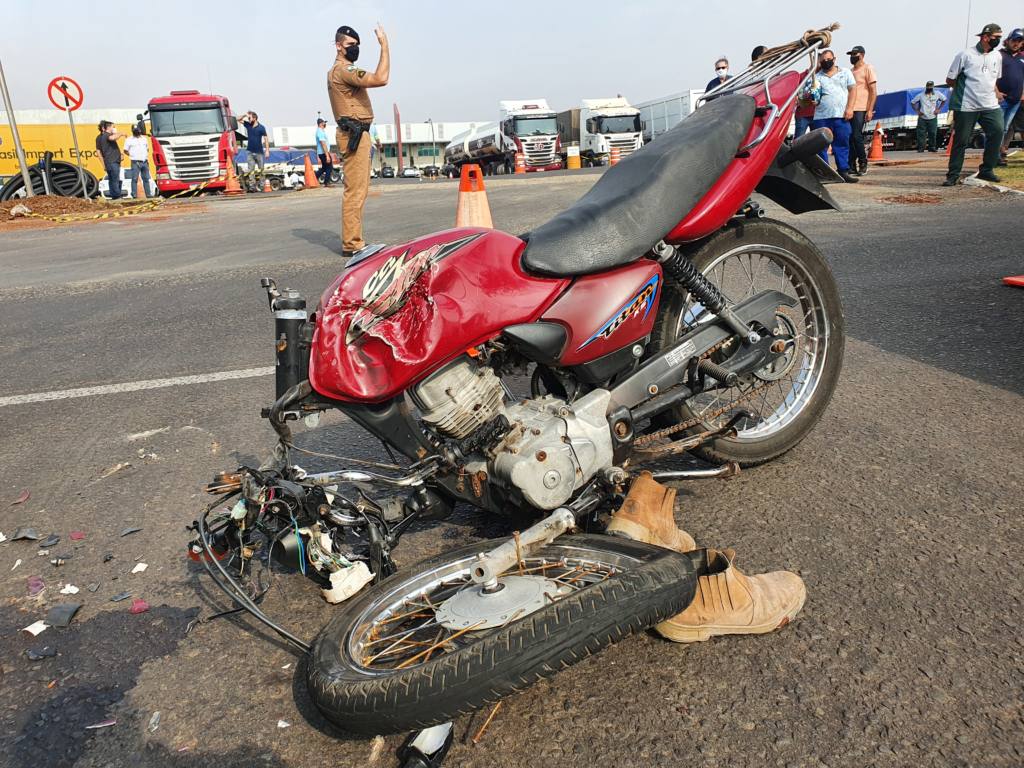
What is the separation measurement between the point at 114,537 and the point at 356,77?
6415 mm

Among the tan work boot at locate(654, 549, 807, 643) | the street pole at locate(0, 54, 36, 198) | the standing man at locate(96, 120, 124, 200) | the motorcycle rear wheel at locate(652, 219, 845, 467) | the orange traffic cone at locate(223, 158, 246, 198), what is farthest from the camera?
the orange traffic cone at locate(223, 158, 246, 198)

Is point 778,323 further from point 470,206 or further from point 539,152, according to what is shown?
point 539,152

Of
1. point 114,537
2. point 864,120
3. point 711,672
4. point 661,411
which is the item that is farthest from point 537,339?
point 864,120

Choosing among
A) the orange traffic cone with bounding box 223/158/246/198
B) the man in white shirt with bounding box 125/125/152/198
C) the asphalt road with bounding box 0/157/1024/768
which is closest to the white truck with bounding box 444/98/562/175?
the orange traffic cone with bounding box 223/158/246/198

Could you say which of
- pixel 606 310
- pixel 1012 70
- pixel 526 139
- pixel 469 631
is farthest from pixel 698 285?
pixel 526 139

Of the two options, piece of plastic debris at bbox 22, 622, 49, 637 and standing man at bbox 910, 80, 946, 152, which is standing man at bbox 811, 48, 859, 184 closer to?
piece of plastic debris at bbox 22, 622, 49, 637

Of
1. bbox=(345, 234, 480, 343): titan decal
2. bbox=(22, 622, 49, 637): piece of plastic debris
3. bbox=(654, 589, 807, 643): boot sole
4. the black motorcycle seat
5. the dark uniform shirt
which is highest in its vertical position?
the dark uniform shirt

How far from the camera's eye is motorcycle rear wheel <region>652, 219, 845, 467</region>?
3054 mm

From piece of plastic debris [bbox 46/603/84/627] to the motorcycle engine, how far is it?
52.6 inches

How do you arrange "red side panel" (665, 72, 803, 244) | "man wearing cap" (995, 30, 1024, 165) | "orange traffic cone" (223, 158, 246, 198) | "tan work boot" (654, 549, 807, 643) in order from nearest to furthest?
"tan work boot" (654, 549, 807, 643) → "red side panel" (665, 72, 803, 244) → "man wearing cap" (995, 30, 1024, 165) → "orange traffic cone" (223, 158, 246, 198)

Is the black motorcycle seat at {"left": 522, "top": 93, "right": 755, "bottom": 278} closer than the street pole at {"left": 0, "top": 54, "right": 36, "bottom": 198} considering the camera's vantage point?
Yes

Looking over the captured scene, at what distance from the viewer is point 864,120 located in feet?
46.1

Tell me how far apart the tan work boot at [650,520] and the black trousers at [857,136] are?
1327 centimetres

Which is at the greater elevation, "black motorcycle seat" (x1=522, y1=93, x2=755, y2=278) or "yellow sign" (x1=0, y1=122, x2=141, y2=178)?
"yellow sign" (x1=0, y1=122, x2=141, y2=178)
